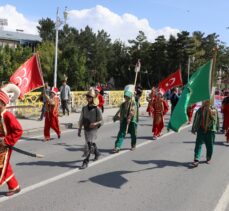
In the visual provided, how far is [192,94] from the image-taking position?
8.16m

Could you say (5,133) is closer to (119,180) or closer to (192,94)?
(119,180)

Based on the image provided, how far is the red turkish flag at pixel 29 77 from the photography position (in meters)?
9.56

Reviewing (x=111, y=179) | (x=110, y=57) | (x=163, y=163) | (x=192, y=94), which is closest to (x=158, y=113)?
(x=163, y=163)

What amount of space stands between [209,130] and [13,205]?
4.66m

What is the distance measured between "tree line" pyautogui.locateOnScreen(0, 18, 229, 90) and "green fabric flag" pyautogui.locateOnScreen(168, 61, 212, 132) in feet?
112

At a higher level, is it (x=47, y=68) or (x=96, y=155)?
(x=47, y=68)

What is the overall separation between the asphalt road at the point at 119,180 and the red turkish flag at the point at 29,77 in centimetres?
163

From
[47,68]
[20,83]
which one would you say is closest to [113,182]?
[20,83]

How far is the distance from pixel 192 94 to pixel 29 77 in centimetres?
370

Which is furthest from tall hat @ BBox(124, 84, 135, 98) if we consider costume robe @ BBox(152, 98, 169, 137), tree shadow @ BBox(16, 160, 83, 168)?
costume robe @ BBox(152, 98, 169, 137)

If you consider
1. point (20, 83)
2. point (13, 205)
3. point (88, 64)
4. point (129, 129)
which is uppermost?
point (88, 64)

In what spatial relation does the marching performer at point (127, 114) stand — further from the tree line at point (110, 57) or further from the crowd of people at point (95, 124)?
the tree line at point (110, 57)

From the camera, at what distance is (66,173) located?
8.27m

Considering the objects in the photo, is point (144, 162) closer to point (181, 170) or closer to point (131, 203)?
point (181, 170)
